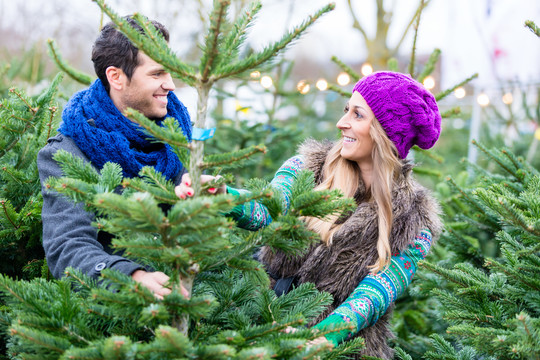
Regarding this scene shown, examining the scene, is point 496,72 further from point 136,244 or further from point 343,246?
point 136,244

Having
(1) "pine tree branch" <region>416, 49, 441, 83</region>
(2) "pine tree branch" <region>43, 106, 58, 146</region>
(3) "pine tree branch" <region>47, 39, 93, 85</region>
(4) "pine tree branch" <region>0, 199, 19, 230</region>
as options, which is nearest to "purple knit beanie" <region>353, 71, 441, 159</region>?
(1) "pine tree branch" <region>416, 49, 441, 83</region>

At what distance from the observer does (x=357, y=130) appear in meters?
2.59

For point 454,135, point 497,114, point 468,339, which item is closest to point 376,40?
point 497,114

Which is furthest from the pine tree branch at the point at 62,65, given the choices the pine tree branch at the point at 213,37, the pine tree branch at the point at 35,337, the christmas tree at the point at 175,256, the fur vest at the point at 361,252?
the pine tree branch at the point at 35,337

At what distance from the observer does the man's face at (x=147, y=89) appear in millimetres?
2402

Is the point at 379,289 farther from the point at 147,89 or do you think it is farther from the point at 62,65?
the point at 62,65

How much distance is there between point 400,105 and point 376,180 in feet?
1.36

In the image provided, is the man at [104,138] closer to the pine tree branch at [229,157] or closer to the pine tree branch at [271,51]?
the pine tree branch at [229,157]

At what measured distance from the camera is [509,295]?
6.75 ft

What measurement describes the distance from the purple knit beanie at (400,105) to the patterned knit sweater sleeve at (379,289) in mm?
543

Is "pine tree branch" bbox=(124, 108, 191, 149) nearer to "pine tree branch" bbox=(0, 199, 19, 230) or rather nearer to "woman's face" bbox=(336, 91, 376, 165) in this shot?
"pine tree branch" bbox=(0, 199, 19, 230)

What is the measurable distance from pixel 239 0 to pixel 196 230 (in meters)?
6.45

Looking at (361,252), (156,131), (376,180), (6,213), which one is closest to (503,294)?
(361,252)

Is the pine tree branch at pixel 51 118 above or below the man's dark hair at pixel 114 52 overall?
below
